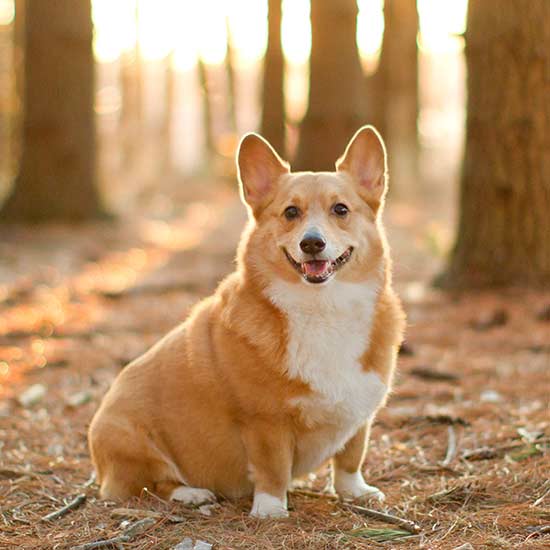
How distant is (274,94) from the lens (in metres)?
19.1

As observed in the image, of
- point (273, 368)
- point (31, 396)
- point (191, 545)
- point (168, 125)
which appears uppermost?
point (273, 368)

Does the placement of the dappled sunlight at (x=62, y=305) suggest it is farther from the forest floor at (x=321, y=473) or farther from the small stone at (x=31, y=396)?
the small stone at (x=31, y=396)

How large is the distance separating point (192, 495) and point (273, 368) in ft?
2.43

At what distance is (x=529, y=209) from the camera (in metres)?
8.21

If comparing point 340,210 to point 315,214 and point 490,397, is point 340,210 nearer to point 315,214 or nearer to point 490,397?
point 315,214

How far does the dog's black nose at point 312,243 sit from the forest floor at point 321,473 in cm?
118

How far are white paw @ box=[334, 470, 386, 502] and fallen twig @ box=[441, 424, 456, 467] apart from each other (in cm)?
52

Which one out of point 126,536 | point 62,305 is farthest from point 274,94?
point 126,536

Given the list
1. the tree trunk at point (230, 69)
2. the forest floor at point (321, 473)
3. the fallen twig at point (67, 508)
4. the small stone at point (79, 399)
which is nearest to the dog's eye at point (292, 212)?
the forest floor at point (321, 473)

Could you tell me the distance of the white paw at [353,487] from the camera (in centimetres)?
419

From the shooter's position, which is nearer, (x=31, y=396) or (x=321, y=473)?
(x=321, y=473)

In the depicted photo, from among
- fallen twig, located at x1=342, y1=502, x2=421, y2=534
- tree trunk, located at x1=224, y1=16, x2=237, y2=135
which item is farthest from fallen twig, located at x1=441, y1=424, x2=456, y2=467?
tree trunk, located at x1=224, y1=16, x2=237, y2=135

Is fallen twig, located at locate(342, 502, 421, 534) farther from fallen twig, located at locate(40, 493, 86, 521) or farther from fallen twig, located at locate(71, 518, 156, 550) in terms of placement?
fallen twig, located at locate(40, 493, 86, 521)

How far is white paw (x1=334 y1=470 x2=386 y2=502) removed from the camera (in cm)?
419
